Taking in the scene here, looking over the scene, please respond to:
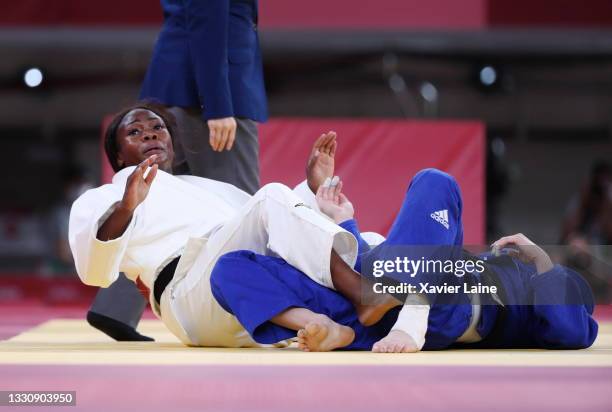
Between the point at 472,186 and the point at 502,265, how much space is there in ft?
7.52

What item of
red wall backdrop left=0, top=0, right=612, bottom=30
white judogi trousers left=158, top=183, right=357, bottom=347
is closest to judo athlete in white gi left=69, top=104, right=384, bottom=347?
white judogi trousers left=158, top=183, right=357, bottom=347

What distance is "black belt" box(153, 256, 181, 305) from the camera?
270 cm

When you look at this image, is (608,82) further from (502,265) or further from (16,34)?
(502,265)

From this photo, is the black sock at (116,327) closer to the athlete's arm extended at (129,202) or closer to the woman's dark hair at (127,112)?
the woman's dark hair at (127,112)

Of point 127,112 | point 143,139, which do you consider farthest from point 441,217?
point 127,112

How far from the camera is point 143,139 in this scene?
2.99m

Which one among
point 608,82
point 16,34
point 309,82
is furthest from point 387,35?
point 608,82

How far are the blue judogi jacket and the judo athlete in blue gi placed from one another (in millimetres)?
594

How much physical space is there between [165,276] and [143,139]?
48cm

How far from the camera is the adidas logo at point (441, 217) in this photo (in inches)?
95.0

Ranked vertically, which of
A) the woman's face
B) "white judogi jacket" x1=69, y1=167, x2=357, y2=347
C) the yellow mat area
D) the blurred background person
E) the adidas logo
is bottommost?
the blurred background person

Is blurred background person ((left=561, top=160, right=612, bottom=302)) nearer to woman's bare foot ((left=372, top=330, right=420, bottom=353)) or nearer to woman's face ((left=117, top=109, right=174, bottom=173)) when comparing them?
woman's face ((left=117, top=109, right=174, bottom=173))

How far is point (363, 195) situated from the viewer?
480 cm

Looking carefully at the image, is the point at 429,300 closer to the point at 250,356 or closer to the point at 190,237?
the point at 250,356
